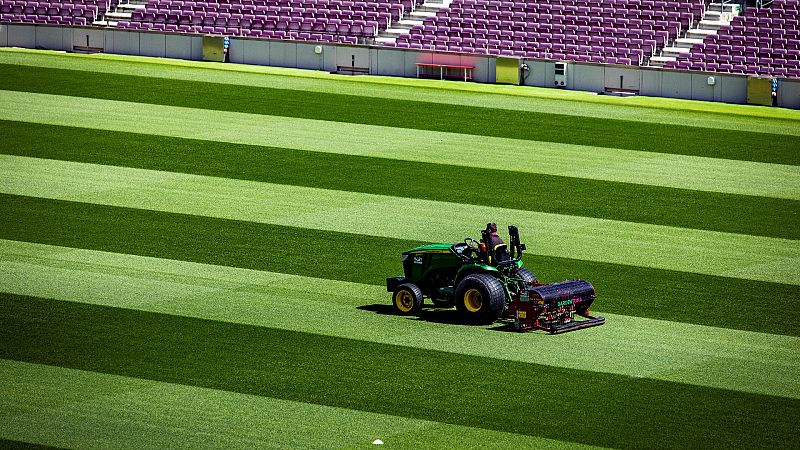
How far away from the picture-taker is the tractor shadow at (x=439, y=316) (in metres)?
22.0

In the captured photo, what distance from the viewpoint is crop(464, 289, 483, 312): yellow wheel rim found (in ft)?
71.7

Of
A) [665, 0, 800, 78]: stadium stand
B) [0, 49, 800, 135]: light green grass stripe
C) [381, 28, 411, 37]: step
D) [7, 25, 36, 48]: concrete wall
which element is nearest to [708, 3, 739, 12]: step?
[665, 0, 800, 78]: stadium stand

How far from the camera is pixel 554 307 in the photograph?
21453 millimetres

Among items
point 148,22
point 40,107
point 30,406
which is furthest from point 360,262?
point 148,22

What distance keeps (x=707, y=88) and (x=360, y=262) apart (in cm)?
2108

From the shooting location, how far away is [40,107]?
39.7 metres

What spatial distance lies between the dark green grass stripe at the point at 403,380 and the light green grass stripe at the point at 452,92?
2122 centimetres

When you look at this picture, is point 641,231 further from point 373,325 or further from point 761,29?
point 761,29

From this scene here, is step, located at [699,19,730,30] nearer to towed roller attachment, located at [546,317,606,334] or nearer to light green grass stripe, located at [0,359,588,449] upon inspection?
towed roller attachment, located at [546,317,606,334]

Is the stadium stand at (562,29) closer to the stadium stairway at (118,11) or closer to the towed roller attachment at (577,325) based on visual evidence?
the stadium stairway at (118,11)

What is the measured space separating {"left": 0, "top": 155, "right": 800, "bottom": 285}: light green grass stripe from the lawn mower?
4.20m

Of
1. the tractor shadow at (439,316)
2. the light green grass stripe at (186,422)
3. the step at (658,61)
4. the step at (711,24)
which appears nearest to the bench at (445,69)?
the step at (658,61)

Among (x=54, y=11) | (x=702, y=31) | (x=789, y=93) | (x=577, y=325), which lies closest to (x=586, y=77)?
(x=702, y=31)

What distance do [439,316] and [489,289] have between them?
1371 millimetres
